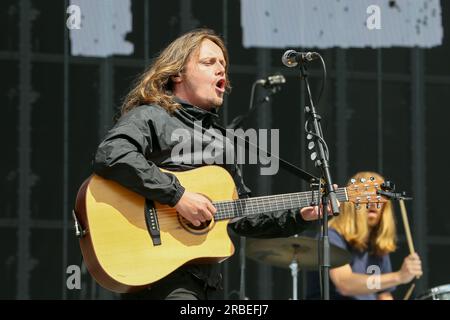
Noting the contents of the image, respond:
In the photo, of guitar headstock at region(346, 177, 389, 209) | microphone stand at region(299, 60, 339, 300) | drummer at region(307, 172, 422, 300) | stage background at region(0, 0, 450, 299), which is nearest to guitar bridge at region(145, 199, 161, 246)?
microphone stand at region(299, 60, 339, 300)

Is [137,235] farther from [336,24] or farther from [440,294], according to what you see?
[336,24]

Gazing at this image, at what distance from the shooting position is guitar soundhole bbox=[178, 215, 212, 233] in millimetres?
4469

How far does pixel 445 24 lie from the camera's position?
26.8ft

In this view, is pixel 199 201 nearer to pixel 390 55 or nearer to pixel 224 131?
pixel 224 131

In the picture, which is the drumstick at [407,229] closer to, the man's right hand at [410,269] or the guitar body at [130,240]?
the man's right hand at [410,269]

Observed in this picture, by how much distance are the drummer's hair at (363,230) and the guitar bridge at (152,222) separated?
9.22 feet

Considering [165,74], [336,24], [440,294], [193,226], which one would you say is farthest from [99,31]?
[193,226]

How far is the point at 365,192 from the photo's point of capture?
462 cm

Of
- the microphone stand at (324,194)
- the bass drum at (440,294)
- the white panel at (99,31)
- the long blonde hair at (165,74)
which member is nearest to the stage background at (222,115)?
the white panel at (99,31)

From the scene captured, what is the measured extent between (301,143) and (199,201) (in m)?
3.47

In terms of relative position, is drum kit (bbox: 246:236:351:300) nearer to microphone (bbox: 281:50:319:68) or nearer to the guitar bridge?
microphone (bbox: 281:50:319:68)

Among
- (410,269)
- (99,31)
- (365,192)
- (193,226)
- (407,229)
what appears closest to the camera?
(193,226)

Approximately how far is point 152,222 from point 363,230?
301cm
